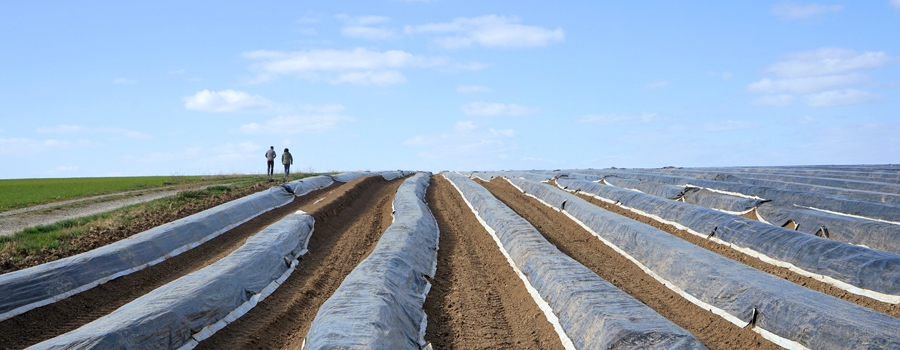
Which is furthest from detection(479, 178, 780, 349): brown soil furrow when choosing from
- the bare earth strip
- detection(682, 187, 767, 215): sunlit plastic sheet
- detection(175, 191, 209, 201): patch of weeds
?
the bare earth strip

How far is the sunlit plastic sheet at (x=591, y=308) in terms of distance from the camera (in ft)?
16.3

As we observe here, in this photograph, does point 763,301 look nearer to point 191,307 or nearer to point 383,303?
point 383,303

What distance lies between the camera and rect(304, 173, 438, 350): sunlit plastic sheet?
16.2 ft

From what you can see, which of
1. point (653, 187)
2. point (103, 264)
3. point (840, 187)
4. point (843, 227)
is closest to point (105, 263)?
point (103, 264)

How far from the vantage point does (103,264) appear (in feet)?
27.9

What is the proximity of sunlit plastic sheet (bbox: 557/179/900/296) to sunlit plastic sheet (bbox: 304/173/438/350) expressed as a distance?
494 cm

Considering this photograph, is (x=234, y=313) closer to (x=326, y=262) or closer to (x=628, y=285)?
(x=326, y=262)

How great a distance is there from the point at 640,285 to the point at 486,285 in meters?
1.99

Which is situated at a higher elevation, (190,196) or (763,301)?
(190,196)

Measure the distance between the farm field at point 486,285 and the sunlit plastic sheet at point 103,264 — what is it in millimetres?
25

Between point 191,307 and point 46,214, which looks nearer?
point 191,307

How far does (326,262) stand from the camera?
9727 millimetres

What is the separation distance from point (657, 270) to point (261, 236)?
597cm

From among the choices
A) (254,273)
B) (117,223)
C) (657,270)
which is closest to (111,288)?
(254,273)
